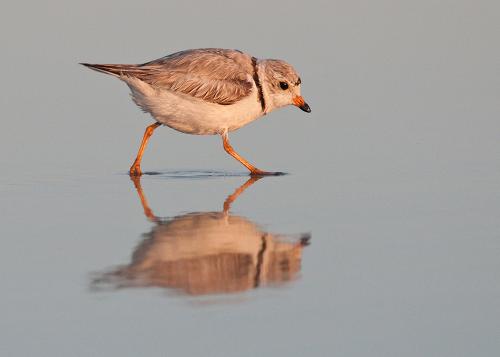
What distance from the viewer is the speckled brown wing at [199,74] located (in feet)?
36.3

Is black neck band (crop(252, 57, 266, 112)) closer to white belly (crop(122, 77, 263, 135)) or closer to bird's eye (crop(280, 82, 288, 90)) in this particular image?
white belly (crop(122, 77, 263, 135))

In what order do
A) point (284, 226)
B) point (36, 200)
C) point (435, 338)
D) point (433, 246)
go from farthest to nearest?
point (36, 200), point (284, 226), point (433, 246), point (435, 338)

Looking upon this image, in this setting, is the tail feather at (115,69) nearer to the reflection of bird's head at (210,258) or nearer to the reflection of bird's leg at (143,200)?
the reflection of bird's leg at (143,200)

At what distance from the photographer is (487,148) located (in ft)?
37.7

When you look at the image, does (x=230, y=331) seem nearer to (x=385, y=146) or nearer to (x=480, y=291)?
(x=480, y=291)

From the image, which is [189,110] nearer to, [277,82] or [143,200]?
[277,82]

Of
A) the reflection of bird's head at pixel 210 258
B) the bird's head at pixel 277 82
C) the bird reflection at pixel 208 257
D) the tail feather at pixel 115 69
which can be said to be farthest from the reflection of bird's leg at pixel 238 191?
the tail feather at pixel 115 69

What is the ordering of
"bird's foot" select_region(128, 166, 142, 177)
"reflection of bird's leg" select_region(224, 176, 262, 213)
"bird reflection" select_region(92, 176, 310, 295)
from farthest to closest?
"bird's foot" select_region(128, 166, 142, 177)
"reflection of bird's leg" select_region(224, 176, 262, 213)
"bird reflection" select_region(92, 176, 310, 295)

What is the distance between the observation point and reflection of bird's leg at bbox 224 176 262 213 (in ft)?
29.3

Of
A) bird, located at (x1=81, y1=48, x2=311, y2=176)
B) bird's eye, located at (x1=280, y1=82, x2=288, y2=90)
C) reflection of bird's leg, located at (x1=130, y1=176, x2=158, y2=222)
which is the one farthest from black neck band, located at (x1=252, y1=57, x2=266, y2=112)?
reflection of bird's leg, located at (x1=130, y1=176, x2=158, y2=222)

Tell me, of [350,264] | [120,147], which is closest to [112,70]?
[120,147]

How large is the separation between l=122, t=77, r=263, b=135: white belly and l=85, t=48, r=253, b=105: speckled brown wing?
6 cm

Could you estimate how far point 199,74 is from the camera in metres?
11.2

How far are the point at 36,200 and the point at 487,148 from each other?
5.00m
